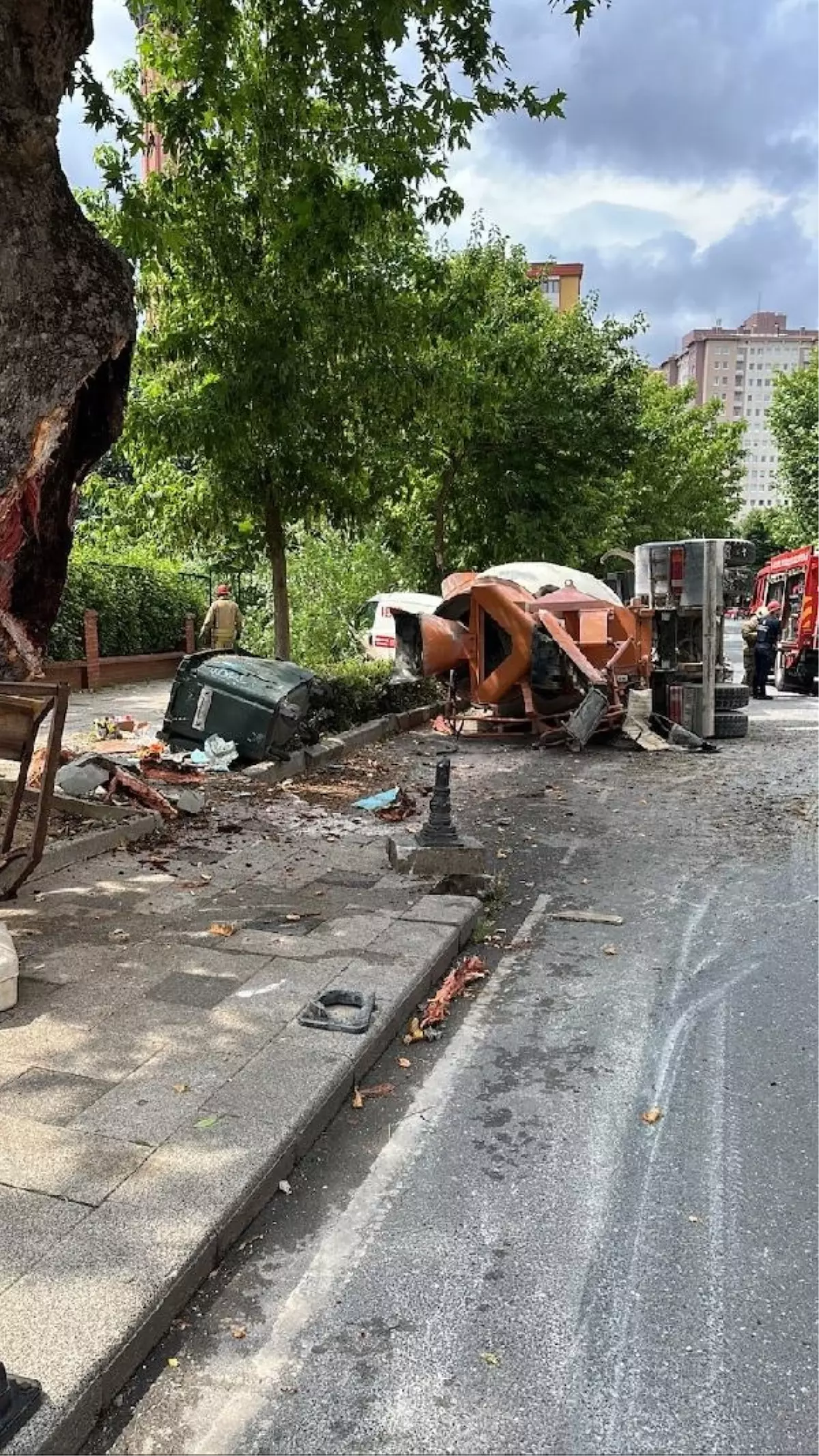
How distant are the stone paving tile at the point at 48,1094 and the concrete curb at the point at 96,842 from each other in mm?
2686

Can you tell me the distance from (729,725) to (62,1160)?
1182 centimetres

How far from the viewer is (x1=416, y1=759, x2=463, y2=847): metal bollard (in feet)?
21.5

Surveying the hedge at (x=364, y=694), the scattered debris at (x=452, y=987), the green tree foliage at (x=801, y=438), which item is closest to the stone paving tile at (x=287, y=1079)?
the scattered debris at (x=452, y=987)

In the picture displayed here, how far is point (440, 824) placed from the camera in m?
6.59

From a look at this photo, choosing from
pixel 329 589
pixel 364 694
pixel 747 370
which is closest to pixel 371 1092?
pixel 364 694

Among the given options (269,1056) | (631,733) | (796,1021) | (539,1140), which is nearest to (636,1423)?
(539,1140)

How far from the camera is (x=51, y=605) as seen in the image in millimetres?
5617

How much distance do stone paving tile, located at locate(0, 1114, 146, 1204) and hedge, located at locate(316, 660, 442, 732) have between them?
764 cm

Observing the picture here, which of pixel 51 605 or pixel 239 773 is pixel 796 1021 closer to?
pixel 51 605

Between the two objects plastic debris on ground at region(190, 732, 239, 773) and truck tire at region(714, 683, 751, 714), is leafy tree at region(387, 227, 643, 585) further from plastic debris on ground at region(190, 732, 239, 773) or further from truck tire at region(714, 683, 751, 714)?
plastic debris on ground at region(190, 732, 239, 773)

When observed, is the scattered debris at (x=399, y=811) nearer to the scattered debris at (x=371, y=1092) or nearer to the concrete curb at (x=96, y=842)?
the concrete curb at (x=96, y=842)

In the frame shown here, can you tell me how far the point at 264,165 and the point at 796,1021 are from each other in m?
9.53

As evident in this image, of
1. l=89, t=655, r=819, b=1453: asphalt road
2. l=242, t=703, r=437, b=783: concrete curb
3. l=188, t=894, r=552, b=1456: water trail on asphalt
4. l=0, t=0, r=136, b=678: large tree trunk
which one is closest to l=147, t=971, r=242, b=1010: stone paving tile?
l=89, t=655, r=819, b=1453: asphalt road

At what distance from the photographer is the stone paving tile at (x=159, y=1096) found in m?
3.35
